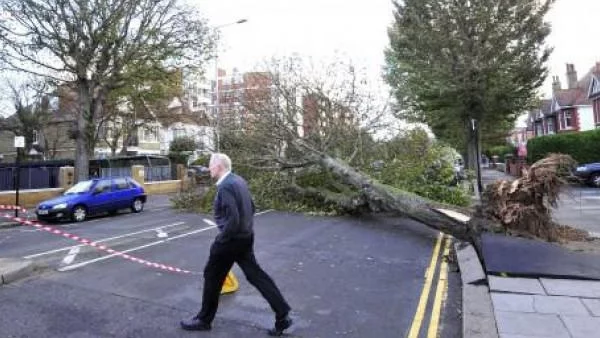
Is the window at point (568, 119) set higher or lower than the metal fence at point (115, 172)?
higher

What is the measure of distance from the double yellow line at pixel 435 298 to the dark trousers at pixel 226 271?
1.43m

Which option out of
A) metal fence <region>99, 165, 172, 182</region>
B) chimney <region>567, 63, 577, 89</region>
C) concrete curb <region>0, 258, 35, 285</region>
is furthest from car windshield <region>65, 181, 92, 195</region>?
chimney <region>567, 63, 577, 89</region>

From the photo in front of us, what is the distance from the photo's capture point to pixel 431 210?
11172 mm

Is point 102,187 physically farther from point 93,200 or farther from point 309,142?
point 309,142

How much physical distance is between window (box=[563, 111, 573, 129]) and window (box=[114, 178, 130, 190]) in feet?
149

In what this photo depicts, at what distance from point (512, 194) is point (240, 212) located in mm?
6068

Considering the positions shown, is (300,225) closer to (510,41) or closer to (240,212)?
(240,212)

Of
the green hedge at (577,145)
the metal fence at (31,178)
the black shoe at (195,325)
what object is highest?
the green hedge at (577,145)

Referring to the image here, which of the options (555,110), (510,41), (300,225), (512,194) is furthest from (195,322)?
(555,110)

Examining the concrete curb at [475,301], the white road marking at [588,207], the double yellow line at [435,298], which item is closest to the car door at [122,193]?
the double yellow line at [435,298]

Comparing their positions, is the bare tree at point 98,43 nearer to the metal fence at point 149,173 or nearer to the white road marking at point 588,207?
the metal fence at point 149,173

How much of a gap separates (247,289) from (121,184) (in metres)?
14.6

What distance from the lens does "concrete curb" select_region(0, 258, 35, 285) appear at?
7.21 m

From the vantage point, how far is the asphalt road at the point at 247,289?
18.3ft
